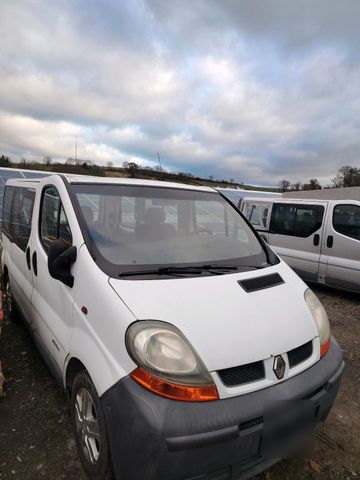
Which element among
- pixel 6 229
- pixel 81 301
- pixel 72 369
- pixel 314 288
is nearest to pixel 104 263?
pixel 81 301

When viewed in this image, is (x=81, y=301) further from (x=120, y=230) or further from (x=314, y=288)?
(x=314, y=288)

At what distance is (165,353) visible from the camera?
5.25 feet

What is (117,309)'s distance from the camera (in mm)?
1721

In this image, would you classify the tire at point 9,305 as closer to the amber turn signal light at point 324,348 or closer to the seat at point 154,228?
the seat at point 154,228

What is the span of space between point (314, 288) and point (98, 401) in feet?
20.1

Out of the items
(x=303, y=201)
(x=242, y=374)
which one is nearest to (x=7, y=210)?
(x=242, y=374)

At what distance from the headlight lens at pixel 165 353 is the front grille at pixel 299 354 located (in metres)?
0.55

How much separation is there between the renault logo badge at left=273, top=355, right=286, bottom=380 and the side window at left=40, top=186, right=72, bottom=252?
1.56m

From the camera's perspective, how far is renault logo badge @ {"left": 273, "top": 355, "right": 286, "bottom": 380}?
172 cm

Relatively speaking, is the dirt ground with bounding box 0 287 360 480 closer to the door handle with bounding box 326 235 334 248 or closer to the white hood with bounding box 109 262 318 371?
the white hood with bounding box 109 262 318 371

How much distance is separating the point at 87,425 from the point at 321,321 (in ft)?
5.42

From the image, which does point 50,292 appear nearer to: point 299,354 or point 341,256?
point 299,354

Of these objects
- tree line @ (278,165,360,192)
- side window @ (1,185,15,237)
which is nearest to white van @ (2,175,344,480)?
side window @ (1,185,15,237)

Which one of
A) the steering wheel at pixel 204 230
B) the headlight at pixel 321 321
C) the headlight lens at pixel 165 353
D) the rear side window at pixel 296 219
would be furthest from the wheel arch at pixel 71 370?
the rear side window at pixel 296 219
